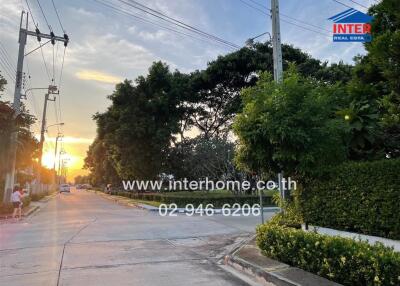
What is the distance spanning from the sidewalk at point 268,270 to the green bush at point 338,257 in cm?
16

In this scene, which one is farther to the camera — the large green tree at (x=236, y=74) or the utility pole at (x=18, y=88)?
the large green tree at (x=236, y=74)

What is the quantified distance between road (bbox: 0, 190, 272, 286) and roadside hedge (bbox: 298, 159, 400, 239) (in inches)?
110

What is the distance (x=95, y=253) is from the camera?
10367 millimetres

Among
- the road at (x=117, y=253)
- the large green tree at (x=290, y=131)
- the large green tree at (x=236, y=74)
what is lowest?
the road at (x=117, y=253)

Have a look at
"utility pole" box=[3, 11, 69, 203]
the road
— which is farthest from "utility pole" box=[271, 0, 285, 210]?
"utility pole" box=[3, 11, 69, 203]

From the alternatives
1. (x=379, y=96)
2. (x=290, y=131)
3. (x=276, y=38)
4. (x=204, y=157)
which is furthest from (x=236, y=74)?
(x=290, y=131)

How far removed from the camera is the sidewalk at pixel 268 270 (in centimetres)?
689

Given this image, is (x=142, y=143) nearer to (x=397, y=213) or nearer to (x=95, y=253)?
(x=95, y=253)

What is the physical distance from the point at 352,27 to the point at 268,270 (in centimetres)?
913

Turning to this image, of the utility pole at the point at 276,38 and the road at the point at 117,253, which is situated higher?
the utility pole at the point at 276,38

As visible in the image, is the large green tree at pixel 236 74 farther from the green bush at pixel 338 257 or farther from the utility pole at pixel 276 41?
the green bush at pixel 338 257

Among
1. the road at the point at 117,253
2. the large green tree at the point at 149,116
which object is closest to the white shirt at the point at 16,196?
the road at the point at 117,253

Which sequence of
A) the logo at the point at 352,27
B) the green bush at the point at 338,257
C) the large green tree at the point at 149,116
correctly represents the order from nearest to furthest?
the green bush at the point at 338,257
the logo at the point at 352,27
the large green tree at the point at 149,116

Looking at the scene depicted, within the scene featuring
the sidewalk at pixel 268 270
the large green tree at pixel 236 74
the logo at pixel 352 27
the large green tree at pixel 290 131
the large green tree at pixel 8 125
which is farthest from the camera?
the large green tree at pixel 236 74
